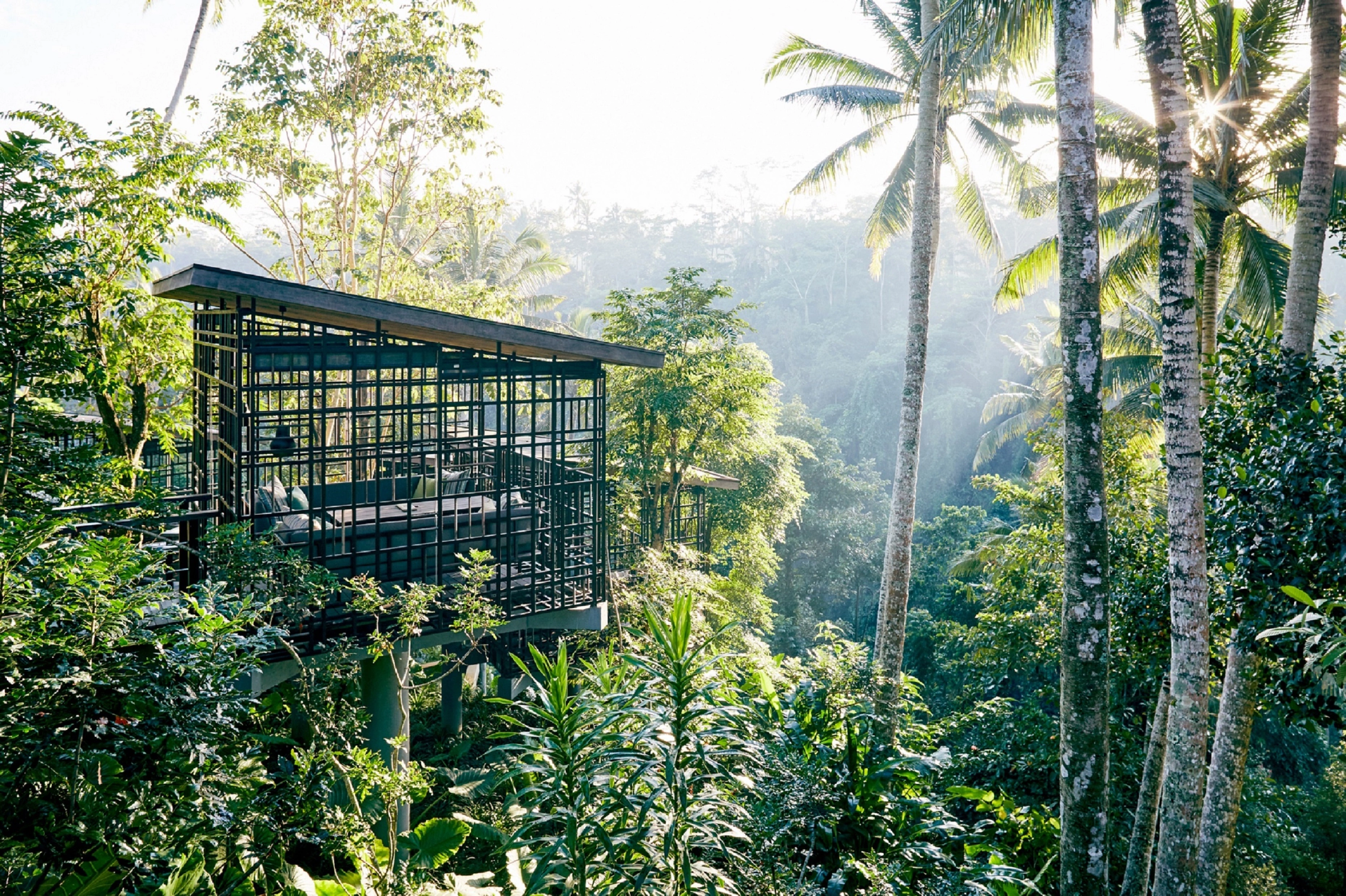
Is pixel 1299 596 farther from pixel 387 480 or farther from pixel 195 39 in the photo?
pixel 195 39

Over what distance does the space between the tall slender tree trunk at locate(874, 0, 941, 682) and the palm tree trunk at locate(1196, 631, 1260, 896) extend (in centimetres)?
378

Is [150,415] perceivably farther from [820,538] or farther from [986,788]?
[820,538]

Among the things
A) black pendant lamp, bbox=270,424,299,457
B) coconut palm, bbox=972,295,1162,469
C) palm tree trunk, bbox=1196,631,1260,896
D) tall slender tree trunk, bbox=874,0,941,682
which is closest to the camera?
palm tree trunk, bbox=1196,631,1260,896

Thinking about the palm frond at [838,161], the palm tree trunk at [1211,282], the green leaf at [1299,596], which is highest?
Answer: the palm frond at [838,161]

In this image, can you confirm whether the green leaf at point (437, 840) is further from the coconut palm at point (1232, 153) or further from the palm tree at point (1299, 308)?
the coconut palm at point (1232, 153)

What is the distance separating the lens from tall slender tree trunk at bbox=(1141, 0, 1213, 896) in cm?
438

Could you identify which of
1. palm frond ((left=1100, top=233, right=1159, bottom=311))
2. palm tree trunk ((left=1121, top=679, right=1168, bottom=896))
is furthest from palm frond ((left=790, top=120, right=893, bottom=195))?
palm tree trunk ((left=1121, top=679, right=1168, bottom=896))

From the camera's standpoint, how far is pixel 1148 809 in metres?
6.05

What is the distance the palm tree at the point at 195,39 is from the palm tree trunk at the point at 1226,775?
50.1 ft

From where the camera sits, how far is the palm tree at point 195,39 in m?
12.7

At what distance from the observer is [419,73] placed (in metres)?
13.2

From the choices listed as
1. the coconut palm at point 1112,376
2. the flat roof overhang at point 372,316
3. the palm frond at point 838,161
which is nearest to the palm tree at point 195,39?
the flat roof overhang at point 372,316

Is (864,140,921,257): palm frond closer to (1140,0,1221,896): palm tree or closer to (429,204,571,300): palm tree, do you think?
(1140,0,1221,896): palm tree

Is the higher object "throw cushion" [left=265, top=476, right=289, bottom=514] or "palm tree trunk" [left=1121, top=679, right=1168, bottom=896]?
"throw cushion" [left=265, top=476, right=289, bottom=514]
